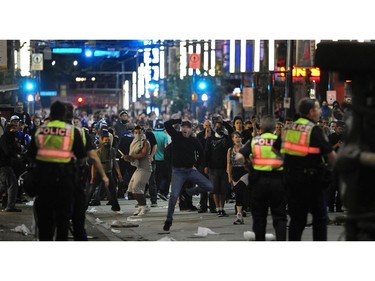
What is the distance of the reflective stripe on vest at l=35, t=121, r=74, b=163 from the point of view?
38.2 feet

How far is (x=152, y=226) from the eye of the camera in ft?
57.4

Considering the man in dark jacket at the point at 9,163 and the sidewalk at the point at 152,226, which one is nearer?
the sidewalk at the point at 152,226

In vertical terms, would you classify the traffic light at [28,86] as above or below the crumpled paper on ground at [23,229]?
above

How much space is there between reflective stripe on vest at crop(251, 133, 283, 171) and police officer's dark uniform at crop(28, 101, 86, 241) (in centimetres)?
225

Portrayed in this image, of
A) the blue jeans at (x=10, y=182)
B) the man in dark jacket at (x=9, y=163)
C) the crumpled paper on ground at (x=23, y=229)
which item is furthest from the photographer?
the blue jeans at (x=10, y=182)

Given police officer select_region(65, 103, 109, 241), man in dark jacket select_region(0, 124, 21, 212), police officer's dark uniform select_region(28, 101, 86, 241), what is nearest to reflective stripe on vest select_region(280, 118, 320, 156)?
police officer select_region(65, 103, 109, 241)

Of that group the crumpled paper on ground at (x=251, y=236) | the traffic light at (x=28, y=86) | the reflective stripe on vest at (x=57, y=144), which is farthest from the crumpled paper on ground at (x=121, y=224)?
the traffic light at (x=28, y=86)

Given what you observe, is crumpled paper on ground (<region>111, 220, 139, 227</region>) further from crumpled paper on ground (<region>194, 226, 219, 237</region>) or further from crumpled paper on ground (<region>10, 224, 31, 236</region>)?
crumpled paper on ground (<region>10, 224, 31, 236</region>)

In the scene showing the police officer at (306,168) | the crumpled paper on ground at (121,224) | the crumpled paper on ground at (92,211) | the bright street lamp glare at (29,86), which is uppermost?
the bright street lamp glare at (29,86)

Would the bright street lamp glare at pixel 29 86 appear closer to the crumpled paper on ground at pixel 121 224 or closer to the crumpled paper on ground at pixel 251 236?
the crumpled paper on ground at pixel 121 224

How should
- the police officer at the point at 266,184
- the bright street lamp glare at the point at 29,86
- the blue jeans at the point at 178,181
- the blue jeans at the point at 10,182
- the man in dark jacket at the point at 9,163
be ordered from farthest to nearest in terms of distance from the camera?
the bright street lamp glare at the point at 29,86 < the blue jeans at the point at 10,182 < the man in dark jacket at the point at 9,163 < the blue jeans at the point at 178,181 < the police officer at the point at 266,184

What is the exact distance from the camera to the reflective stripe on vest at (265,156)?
12.8m

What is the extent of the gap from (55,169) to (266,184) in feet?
8.46
